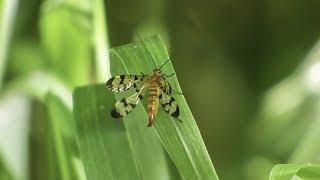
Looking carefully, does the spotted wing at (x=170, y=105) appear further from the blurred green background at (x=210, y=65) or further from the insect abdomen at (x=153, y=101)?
the blurred green background at (x=210, y=65)

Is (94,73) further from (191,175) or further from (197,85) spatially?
(191,175)

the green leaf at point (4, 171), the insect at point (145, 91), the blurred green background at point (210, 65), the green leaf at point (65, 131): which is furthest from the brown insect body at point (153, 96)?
the green leaf at point (4, 171)

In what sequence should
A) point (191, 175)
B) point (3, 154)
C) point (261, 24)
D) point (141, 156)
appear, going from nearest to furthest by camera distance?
1. point (191, 175)
2. point (141, 156)
3. point (3, 154)
4. point (261, 24)

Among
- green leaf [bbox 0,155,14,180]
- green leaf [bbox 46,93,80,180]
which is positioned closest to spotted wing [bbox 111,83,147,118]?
green leaf [bbox 46,93,80,180]

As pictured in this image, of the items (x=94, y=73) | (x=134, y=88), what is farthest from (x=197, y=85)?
(x=134, y=88)

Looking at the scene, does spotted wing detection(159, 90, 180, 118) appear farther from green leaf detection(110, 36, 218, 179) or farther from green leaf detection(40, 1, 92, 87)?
green leaf detection(40, 1, 92, 87)
